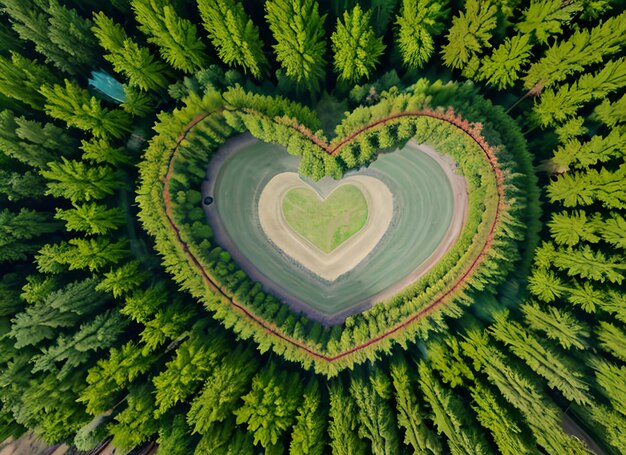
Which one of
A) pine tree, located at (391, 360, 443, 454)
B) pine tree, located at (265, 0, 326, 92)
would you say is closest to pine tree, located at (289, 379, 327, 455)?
pine tree, located at (391, 360, 443, 454)

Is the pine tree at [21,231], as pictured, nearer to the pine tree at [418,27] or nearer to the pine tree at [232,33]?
the pine tree at [232,33]

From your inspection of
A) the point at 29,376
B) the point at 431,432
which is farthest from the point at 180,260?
the point at 431,432

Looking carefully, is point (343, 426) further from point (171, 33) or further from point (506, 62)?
point (171, 33)

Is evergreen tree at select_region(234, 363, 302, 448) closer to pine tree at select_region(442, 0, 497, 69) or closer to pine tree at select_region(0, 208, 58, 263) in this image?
pine tree at select_region(0, 208, 58, 263)

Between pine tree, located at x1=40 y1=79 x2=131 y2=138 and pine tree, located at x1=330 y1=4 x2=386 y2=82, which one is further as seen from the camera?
pine tree, located at x1=40 y1=79 x2=131 y2=138

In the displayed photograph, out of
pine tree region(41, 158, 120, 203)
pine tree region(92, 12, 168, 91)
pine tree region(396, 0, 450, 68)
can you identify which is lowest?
pine tree region(41, 158, 120, 203)

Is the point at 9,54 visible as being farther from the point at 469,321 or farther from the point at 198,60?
the point at 469,321

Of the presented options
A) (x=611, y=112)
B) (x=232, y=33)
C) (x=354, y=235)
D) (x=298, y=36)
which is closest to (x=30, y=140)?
(x=232, y=33)
